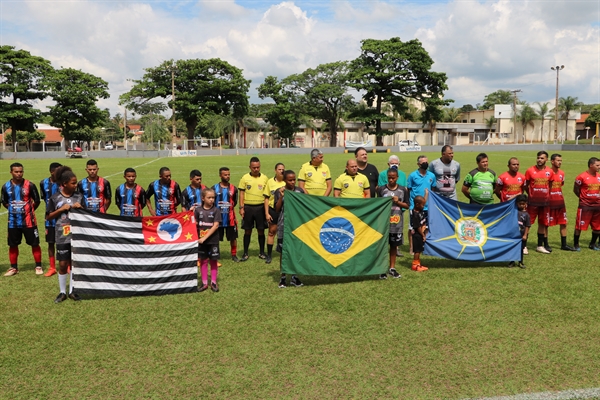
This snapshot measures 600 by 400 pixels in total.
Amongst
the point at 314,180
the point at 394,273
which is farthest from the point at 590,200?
the point at 314,180

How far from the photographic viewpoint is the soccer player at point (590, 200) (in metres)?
9.12

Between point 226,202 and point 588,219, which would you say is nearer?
point 226,202

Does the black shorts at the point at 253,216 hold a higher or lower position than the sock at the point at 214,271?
higher

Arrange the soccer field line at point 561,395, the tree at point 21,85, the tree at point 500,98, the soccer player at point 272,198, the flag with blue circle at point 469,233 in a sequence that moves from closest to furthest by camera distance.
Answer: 1. the soccer field line at point 561,395
2. the flag with blue circle at point 469,233
3. the soccer player at point 272,198
4. the tree at point 21,85
5. the tree at point 500,98

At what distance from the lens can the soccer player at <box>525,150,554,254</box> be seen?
910 centimetres

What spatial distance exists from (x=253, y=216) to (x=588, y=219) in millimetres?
6494

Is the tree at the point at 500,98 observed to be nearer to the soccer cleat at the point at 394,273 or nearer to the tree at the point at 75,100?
the tree at the point at 75,100

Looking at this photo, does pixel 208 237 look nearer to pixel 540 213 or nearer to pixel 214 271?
pixel 214 271

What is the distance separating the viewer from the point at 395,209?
7648mm

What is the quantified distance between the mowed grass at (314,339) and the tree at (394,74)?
60.8 meters

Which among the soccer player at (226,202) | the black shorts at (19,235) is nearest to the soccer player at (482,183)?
the soccer player at (226,202)

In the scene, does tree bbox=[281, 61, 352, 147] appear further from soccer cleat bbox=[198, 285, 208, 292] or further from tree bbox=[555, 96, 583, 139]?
soccer cleat bbox=[198, 285, 208, 292]

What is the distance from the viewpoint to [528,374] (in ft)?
14.6

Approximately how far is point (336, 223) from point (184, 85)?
205 ft
